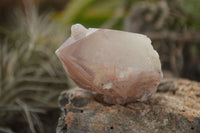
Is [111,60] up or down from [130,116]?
up

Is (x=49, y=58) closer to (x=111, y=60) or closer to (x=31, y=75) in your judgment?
(x=31, y=75)

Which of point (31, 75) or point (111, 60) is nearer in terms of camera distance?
point (111, 60)

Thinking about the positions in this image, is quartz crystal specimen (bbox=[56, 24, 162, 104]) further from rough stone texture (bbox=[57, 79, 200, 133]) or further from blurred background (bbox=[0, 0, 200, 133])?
blurred background (bbox=[0, 0, 200, 133])

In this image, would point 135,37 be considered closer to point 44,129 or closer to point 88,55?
point 88,55

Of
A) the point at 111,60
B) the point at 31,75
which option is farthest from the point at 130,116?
the point at 31,75

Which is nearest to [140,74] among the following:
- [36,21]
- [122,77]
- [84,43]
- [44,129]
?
[122,77]

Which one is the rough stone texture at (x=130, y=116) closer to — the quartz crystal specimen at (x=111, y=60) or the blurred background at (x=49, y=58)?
the quartz crystal specimen at (x=111, y=60)
